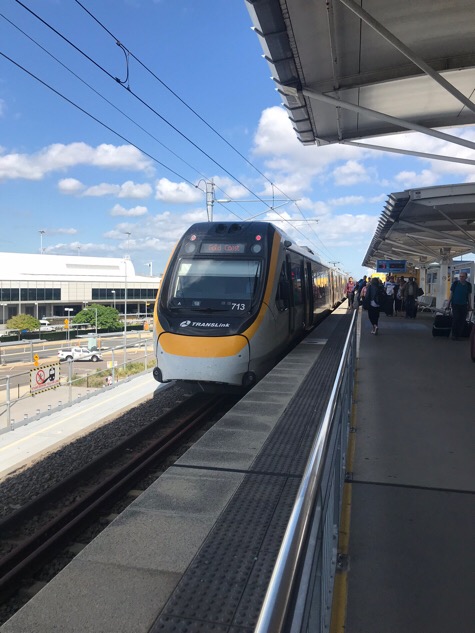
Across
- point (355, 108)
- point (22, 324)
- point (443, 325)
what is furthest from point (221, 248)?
point (22, 324)

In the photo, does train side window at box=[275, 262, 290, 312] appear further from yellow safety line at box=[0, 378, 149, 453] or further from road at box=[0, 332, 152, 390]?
road at box=[0, 332, 152, 390]

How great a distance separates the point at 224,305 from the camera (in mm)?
8469

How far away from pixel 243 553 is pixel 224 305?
5.65 meters

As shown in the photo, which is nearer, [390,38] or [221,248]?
[390,38]

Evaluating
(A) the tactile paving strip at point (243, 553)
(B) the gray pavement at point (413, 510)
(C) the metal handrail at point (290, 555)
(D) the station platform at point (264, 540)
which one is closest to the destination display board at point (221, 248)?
(B) the gray pavement at point (413, 510)

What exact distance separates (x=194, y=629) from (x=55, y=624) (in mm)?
691

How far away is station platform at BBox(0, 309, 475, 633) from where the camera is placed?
2.57m

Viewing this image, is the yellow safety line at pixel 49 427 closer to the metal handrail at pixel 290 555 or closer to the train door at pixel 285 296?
the train door at pixel 285 296

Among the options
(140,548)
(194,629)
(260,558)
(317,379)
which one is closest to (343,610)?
(260,558)

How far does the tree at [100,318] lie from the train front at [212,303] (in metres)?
54.1

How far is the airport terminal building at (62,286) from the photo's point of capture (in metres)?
60.9

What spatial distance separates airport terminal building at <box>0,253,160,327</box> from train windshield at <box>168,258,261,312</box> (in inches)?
1817

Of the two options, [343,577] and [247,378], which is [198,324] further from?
[343,577]

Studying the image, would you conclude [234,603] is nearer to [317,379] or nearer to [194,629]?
[194,629]
